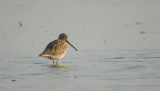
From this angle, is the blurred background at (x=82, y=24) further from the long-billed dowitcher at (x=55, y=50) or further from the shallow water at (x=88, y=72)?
the shallow water at (x=88, y=72)

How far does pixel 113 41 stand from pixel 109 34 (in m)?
1.24

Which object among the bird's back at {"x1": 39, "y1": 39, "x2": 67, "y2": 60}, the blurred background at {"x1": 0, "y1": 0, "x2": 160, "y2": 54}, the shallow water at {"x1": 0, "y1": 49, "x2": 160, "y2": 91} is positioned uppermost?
the blurred background at {"x1": 0, "y1": 0, "x2": 160, "y2": 54}

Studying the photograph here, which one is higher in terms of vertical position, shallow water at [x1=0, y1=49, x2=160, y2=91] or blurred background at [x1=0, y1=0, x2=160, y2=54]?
blurred background at [x1=0, y1=0, x2=160, y2=54]

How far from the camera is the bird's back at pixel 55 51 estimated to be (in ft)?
49.7

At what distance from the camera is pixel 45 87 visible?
36.5 ft

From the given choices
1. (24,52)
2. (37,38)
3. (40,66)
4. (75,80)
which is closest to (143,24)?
(37,38)

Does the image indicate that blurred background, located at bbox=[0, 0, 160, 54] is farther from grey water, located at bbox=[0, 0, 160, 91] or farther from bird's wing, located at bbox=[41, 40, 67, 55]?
bird's wing, located at bbox=[41, 40, 67, 55]

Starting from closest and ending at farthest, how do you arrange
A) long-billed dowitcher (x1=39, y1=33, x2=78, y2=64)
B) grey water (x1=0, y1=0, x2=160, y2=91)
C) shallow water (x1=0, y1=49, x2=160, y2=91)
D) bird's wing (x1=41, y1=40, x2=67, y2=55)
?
shallow water (x1=0, y1=49, x2=160, y2=91), grey water (x1=0, y1=0, x2=160, y2=91), long-billed dowitcher (x1=39, y1=33, x2=78, y2=64), bird's wing (x1=41, y1=40, x2=67, y2=55)

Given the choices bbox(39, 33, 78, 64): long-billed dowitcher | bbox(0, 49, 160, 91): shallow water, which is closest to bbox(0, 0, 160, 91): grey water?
bbox(0, 49, 160, 91): shallow water

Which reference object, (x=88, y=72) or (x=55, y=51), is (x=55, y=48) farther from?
(x=88, y=72)

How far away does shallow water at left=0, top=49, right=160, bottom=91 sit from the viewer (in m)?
11.1

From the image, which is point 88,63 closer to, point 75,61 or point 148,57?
point 75,61

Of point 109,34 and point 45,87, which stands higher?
point 109,34

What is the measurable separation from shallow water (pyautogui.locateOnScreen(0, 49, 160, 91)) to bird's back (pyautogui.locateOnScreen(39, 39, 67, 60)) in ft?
0.65
